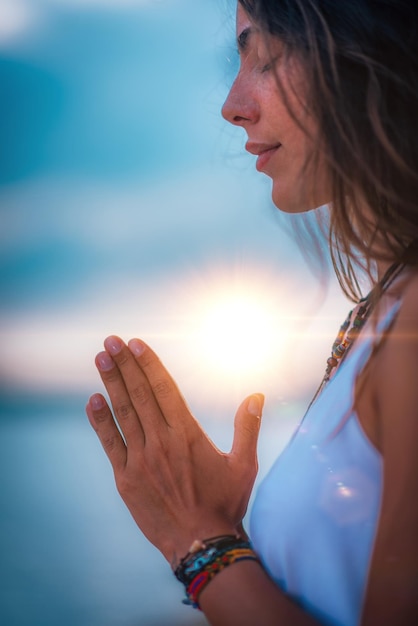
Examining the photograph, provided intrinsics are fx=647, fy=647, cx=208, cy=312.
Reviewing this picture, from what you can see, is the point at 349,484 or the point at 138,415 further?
the point at 138,415

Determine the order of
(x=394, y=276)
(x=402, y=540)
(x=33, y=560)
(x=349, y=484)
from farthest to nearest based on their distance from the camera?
(x=33, y=560), (x=394, y=276), (x=349, y=484), (x=402, y=540)

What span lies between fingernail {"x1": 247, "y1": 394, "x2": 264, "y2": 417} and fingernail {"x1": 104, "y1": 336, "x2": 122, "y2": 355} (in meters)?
0.39

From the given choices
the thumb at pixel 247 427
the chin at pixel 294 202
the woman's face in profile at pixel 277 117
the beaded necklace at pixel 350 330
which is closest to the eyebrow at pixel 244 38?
the woman's face in profile at pixel 277 117

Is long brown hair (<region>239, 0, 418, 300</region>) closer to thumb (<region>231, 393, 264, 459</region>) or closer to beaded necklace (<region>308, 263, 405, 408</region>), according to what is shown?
beaded necklace (<region>308, 263, 405, 408</region>)

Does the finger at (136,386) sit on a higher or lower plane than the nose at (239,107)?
lower

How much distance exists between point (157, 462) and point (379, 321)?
62 cm

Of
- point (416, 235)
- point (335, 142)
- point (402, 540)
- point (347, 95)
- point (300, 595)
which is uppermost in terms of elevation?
point (347, 95)

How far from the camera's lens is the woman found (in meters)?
1.25

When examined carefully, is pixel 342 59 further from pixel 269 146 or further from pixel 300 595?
pixel 300 595

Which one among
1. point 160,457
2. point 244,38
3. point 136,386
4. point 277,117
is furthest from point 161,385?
point 244,38

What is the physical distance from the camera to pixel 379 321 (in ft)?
4.67

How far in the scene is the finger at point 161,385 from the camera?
1.59 meters

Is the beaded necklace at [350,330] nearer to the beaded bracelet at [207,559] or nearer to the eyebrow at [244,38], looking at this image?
the beaded bracelet at [207,559]

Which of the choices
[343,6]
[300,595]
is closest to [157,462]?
[300,595]
